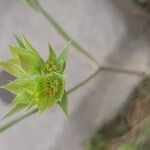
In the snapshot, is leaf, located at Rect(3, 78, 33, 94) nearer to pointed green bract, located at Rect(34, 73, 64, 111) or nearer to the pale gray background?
pointed green bract, located at Rect(34, 73, 64, 111)

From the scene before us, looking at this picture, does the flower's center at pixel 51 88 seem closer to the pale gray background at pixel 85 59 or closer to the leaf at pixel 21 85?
the leaf at pixel 21 85

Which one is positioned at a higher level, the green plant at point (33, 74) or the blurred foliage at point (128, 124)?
the green plant at point (33, 74)

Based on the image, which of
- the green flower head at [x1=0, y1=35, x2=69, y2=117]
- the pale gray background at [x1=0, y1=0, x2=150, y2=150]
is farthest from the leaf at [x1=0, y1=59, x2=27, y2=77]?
the pale gray background at [x1=0, y1=0, x2=150, y2=150]

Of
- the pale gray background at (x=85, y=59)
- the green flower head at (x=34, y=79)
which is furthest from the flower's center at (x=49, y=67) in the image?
the pale gray background at (x=85, y=59)

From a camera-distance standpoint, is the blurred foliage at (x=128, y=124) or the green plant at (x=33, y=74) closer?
the green plant at (x=33, y=74)

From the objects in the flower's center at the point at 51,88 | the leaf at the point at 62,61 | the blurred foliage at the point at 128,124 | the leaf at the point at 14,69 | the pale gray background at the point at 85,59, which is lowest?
the blurred foliage at the point at 128,124

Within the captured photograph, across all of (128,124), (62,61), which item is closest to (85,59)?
(128,124)

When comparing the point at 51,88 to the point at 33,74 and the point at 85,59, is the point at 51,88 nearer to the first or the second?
the point at 33,74

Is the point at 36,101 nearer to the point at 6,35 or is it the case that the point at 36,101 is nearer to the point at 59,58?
the point at 59,58
